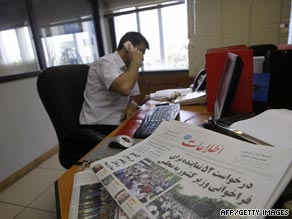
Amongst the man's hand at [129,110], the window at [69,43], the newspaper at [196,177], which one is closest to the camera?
the newspaper at [196,177]

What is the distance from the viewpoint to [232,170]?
1.38ft

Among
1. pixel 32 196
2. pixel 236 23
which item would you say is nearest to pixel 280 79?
pixel 32 196

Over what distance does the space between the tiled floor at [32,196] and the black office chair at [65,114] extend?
Answer: 591 millimetres

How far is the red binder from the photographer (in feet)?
3.02

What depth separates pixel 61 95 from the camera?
3.92 ft

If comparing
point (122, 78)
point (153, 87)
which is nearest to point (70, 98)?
point (122, 78)

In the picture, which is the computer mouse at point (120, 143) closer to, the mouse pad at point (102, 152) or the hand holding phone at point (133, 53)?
the mouse pad at point (102, 152)

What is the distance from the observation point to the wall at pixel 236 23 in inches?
93.9

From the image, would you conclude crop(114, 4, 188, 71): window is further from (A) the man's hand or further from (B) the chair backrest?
(B) the chair backrest

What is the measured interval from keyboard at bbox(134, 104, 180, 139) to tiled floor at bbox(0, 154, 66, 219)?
1.04 m

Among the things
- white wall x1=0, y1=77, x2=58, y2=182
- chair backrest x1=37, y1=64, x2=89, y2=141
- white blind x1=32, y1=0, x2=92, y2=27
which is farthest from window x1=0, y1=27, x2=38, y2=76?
chair backrest x1=37, y1=64, x2=89, y2=141

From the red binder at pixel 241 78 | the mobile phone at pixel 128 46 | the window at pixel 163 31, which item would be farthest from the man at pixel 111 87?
the window at pixel 163 31

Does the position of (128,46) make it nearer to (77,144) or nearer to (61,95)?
(61,95)

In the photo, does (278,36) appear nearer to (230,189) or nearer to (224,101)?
(224,101)
